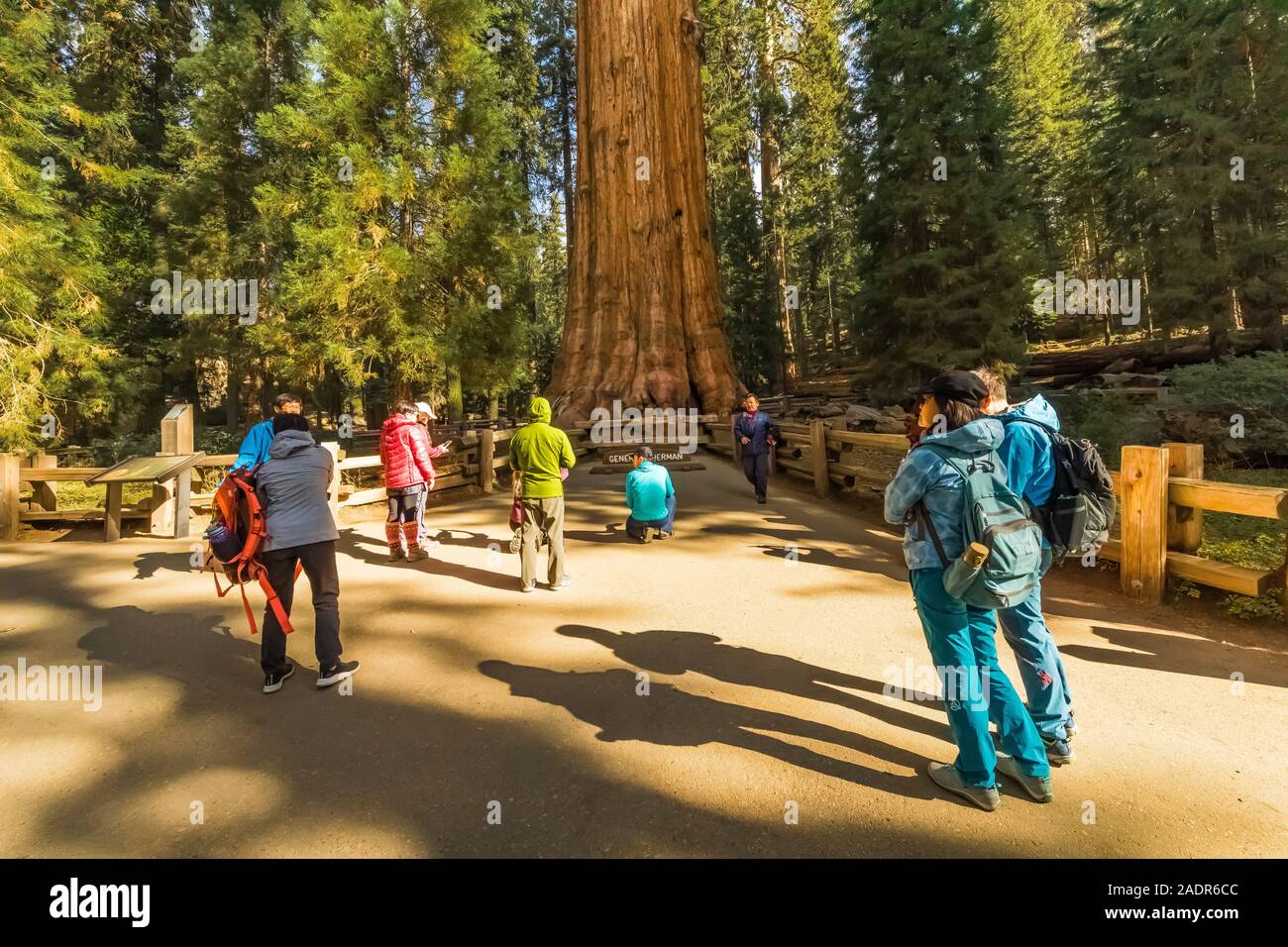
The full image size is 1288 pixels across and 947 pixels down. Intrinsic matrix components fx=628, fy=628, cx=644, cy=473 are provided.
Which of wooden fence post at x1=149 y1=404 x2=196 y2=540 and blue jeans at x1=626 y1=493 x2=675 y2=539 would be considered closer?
blue jeans at x1=626 y1=493 x2=675 y2=539

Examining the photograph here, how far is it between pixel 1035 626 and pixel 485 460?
11034 mm

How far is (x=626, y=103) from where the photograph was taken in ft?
57.1

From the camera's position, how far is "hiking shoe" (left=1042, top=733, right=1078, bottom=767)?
3.31 metres

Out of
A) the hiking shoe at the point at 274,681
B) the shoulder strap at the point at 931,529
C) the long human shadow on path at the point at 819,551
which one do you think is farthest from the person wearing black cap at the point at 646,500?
the shoulder strap at the point at 931,529

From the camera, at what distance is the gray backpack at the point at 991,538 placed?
2812 mm

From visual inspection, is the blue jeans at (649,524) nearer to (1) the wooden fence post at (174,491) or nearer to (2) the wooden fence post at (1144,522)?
(2) the wooden fence post at (1144,522)

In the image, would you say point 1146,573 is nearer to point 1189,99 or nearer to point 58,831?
point 58,831

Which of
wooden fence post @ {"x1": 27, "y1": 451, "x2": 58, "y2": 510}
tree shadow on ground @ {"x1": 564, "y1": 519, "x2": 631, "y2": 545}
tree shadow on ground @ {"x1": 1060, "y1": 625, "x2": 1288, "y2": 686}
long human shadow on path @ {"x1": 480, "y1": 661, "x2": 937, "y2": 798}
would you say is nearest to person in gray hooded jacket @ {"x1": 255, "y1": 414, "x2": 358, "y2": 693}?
long human shadow on path @ {"x1": 480, "y1": 661, "x2": 937, "y2": 798}

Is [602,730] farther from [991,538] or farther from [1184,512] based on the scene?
[1184,512]

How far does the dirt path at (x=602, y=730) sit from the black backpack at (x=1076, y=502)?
120 cm

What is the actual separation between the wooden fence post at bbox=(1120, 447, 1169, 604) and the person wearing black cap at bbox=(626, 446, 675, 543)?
5024 millimetres

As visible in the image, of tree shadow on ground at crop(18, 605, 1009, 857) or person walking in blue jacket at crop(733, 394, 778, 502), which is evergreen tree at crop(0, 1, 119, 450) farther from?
person walking in blue jacket at crop(733, 394, 778, 502)
